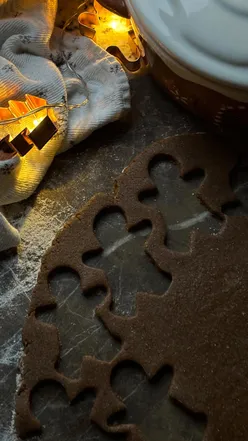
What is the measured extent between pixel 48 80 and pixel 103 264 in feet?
1.09

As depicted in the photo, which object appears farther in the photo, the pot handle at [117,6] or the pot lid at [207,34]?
the pot handle at [117,6]

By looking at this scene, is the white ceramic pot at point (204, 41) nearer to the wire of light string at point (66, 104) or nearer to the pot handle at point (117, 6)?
the pot handle at point (117, 6)

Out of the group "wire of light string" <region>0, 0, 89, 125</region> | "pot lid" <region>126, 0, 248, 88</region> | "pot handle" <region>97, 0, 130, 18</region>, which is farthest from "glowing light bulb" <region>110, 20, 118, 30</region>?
"pot lid" <region>126, 0, 248, 88</region>

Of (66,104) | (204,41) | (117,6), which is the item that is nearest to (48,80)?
(66,104)

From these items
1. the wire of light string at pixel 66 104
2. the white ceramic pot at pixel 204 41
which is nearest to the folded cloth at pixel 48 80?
the wire of light string at pixel 66 104

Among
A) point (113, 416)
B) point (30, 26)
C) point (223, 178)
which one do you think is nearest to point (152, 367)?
point (113, 416)

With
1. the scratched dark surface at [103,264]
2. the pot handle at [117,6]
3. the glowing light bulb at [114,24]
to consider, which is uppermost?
the pot handle at [117,6]

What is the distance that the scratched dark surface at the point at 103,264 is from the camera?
2.92 feet

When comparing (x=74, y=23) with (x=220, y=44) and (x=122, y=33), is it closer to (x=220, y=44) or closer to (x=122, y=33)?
(x=122, y=33)

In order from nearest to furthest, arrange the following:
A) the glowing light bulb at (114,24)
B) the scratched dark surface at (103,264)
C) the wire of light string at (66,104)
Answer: the scratched dark surface at (103,264), the wire of light string at (66,104), the glowing light bulb at (114,24)

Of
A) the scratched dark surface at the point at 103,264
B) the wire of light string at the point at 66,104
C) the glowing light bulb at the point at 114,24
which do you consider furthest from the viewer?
the glowing light bulb at the point at 114,24

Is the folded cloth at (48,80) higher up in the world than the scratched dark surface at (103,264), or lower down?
higher up

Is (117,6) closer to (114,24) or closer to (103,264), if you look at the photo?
(114,24)

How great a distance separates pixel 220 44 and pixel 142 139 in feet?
0.84
